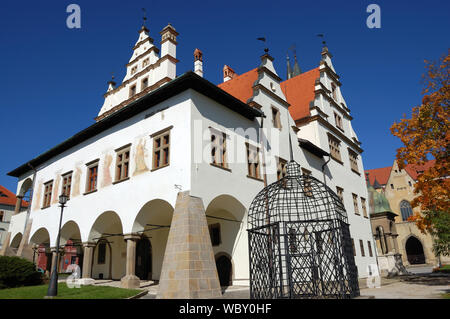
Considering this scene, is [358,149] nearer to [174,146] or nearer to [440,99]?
[440,99]

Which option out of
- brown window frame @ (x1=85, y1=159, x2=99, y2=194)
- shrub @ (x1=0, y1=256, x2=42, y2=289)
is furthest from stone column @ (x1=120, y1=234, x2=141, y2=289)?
shrub @ (x1=0, y1=256, x2=42, y2=289)

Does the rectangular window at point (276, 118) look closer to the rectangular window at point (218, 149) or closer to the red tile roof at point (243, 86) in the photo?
the red tile roof at point (243, 86)

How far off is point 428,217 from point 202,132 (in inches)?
416

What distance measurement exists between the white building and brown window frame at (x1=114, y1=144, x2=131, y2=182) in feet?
0.18

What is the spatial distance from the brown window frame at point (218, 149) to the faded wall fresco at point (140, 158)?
3.26 meters

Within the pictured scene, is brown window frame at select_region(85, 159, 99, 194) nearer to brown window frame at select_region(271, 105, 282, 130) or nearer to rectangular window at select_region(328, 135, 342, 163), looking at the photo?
brown window frame at select_region(271, 105, 282, 130)

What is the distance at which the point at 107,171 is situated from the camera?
17500 millimetres

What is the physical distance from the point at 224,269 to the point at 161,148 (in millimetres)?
6837

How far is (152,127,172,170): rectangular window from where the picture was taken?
1470cm

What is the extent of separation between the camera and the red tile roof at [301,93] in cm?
2570

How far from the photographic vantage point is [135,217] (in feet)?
48.4

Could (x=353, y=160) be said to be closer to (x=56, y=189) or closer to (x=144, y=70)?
(x=144, y=70)

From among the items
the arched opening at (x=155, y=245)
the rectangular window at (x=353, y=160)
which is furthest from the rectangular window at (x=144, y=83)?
the rectangular window at (x=353, y=160)
